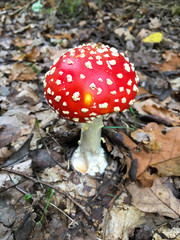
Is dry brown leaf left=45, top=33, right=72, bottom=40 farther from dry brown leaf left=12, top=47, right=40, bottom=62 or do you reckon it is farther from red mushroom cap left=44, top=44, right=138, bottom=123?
red mushroom cap left=44, top=44, right=138, bottom=123

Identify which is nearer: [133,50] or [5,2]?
[133,50]

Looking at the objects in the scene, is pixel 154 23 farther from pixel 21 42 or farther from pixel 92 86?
pixel 92 86

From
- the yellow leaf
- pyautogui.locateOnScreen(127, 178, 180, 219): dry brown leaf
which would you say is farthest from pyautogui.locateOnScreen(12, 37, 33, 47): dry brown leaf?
pyautogui.locateOnScreen(127, 178, 180, 219): dry brown leaf

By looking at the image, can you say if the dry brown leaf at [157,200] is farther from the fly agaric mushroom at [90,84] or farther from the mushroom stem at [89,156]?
the fly agaric mushroom at [90,84]

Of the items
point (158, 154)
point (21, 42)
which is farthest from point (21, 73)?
point (158, 154)

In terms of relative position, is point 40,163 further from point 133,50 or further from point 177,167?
point 133,50

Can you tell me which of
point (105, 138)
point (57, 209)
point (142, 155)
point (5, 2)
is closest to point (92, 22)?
point (5, 2)

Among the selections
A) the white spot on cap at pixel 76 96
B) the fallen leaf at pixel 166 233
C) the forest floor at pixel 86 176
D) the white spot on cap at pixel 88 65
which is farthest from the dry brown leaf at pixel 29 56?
the fallen leaf at pixel 166 233
